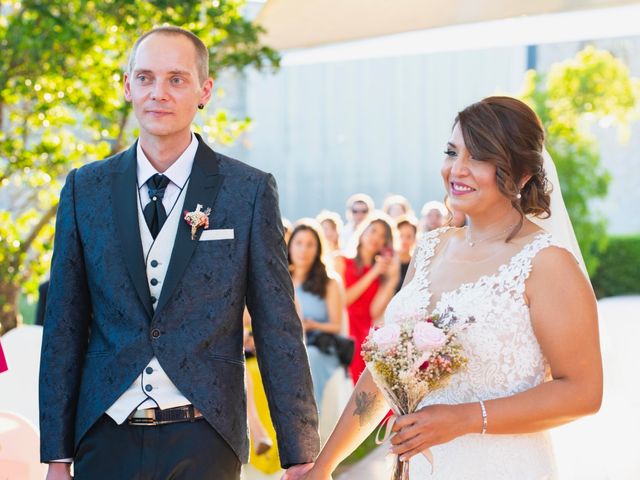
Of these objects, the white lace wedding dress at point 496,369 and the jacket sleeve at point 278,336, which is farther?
the jacket sleeve at point 278,336

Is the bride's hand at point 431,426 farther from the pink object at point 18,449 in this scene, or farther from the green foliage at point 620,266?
the green foliage at point 620,266

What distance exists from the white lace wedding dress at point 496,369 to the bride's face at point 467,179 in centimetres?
20

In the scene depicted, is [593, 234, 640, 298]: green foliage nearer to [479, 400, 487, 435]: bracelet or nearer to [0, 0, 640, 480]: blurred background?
[0, 0, 640, 480]: blurred background

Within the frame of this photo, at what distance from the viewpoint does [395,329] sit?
129 inches

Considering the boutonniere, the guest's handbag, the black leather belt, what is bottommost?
the guest's handbag

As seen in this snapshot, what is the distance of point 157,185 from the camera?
3619mm

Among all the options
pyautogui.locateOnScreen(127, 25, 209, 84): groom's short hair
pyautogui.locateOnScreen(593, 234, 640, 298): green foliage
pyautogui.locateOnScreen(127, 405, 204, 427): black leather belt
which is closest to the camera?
pyautogui.locateOnScreen(127, 405, 204, 427): black leather belt

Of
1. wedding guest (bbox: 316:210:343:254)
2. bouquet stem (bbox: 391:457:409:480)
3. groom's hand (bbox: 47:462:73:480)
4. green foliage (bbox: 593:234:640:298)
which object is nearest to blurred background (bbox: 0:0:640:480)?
groom's hand (bbox: 47:462:73:480)

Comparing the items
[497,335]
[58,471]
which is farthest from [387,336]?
[58,471]

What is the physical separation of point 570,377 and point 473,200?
0.66 metres

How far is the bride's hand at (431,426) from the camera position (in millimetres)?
3240

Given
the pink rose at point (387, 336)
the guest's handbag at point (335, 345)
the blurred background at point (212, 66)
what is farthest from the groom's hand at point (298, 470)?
the guest's handbag at point (335, 345)

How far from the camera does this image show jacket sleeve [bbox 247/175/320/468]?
3.60m

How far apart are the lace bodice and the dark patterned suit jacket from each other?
1.51ft
